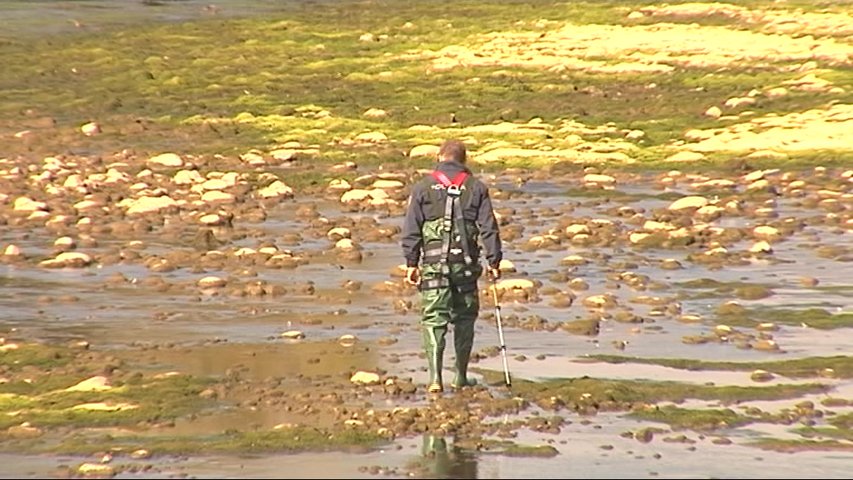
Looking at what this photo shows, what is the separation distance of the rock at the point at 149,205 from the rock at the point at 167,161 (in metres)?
4.03

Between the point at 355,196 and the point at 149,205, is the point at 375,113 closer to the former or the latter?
the point at 355,196

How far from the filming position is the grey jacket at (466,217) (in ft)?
54.7

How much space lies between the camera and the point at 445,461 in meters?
14.5

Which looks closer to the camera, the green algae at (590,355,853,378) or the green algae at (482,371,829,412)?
the green algae at (482,371,829,412)

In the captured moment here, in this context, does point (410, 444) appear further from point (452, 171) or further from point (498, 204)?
point (498, 204)

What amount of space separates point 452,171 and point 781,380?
10.9 ft

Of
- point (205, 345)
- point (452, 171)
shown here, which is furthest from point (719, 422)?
point (205, 345)

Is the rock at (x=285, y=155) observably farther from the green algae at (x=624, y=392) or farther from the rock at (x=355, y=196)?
the green algae at (x=624, y=392)

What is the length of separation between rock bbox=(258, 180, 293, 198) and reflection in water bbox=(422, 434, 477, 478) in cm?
1428

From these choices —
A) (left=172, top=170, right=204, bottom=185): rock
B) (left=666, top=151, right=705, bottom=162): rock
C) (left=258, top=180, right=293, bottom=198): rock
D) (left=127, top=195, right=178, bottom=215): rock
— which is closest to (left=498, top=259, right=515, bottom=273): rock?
(left=127, top=195, right=178, bottom=215): rock

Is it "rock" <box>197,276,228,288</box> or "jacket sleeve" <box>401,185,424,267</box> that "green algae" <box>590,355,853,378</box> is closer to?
"jacket sleeve" <box>401,185,424,267</box>

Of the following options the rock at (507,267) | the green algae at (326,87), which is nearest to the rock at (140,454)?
the rock at (507,267)

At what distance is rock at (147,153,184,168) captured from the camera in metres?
32.2

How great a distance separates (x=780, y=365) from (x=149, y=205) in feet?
39.3
